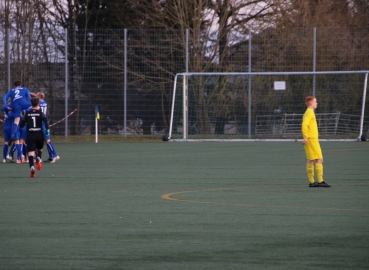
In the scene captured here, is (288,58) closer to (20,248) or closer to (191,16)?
(191,16)

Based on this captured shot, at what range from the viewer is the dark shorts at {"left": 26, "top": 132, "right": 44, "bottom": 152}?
15.7 m

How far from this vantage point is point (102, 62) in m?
33.7

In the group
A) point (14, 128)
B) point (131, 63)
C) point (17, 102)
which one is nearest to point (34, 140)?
point (14, 128)

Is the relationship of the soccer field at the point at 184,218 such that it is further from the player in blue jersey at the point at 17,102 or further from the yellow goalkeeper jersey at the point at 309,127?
the player in blue jersey at the point at 17,102

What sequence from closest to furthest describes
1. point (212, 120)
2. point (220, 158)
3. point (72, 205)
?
point (72, 205), point (220, 158), point (212, 120)

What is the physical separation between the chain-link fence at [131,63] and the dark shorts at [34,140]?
55.9 feet

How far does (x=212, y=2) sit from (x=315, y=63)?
→ 753 centimetres

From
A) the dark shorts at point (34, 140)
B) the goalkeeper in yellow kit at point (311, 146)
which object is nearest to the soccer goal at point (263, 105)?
the dark shorts at point (34, 140)

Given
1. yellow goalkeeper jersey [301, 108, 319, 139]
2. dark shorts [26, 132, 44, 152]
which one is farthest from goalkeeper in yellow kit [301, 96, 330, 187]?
dark shorts [26, 132, 44, 152]

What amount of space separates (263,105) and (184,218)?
76.3ft

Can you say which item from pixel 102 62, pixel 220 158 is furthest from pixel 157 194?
pixel 102 62

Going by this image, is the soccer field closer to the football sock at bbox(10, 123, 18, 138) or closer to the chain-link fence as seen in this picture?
the football sock at bbox(10, 123, 18, 138)

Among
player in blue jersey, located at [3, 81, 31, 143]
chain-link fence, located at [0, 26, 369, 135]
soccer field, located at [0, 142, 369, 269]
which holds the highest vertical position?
chain-link fence, located at [0, 26, 369, 135]

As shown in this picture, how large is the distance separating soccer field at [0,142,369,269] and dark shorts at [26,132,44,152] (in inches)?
22.9
